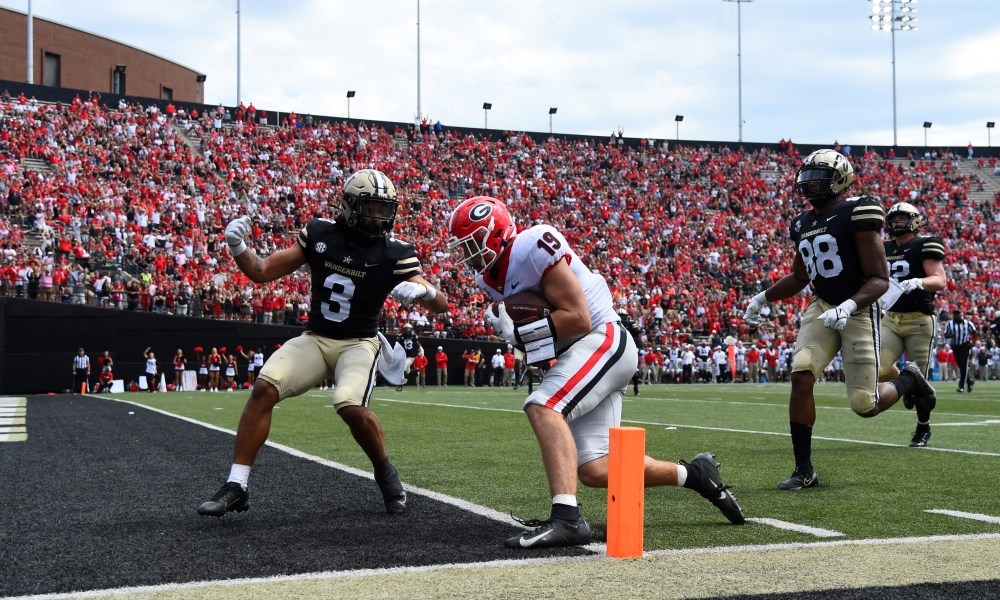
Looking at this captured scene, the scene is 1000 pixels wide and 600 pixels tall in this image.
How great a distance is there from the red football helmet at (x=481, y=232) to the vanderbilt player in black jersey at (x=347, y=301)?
869 millimetres

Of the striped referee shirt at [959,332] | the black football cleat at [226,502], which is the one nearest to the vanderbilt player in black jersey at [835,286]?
the black football cleat at [226,502]

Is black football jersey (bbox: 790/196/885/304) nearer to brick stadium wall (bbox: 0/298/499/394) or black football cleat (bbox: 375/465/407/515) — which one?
black football cleat (bbox: 375/465/407/515)

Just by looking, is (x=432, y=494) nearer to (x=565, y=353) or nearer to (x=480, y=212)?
(x=565, y=353)

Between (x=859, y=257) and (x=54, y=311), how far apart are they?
76.7 ft

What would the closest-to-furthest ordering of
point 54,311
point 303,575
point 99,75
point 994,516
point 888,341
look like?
point 303,575, point 994,516, point 888,341, point 54,311, point 99,75

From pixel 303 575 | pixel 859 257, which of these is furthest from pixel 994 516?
pixel 303 575

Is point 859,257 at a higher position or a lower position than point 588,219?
lower

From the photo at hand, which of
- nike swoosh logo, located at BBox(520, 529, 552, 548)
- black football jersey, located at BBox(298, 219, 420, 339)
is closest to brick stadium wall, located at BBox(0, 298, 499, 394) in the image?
black football jersey, located at BBox(298, 219, 420, 339)

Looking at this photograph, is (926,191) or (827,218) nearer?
(827,218)

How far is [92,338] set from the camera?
25.9 meters

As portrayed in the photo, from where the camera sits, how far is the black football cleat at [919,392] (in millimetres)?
7805

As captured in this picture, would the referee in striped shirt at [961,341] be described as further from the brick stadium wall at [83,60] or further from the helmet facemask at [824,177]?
the brick stadium wall at [83,60]

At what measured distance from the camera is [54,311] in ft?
83.1

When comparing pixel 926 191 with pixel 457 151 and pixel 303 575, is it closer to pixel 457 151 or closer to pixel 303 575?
pixel 457 151
